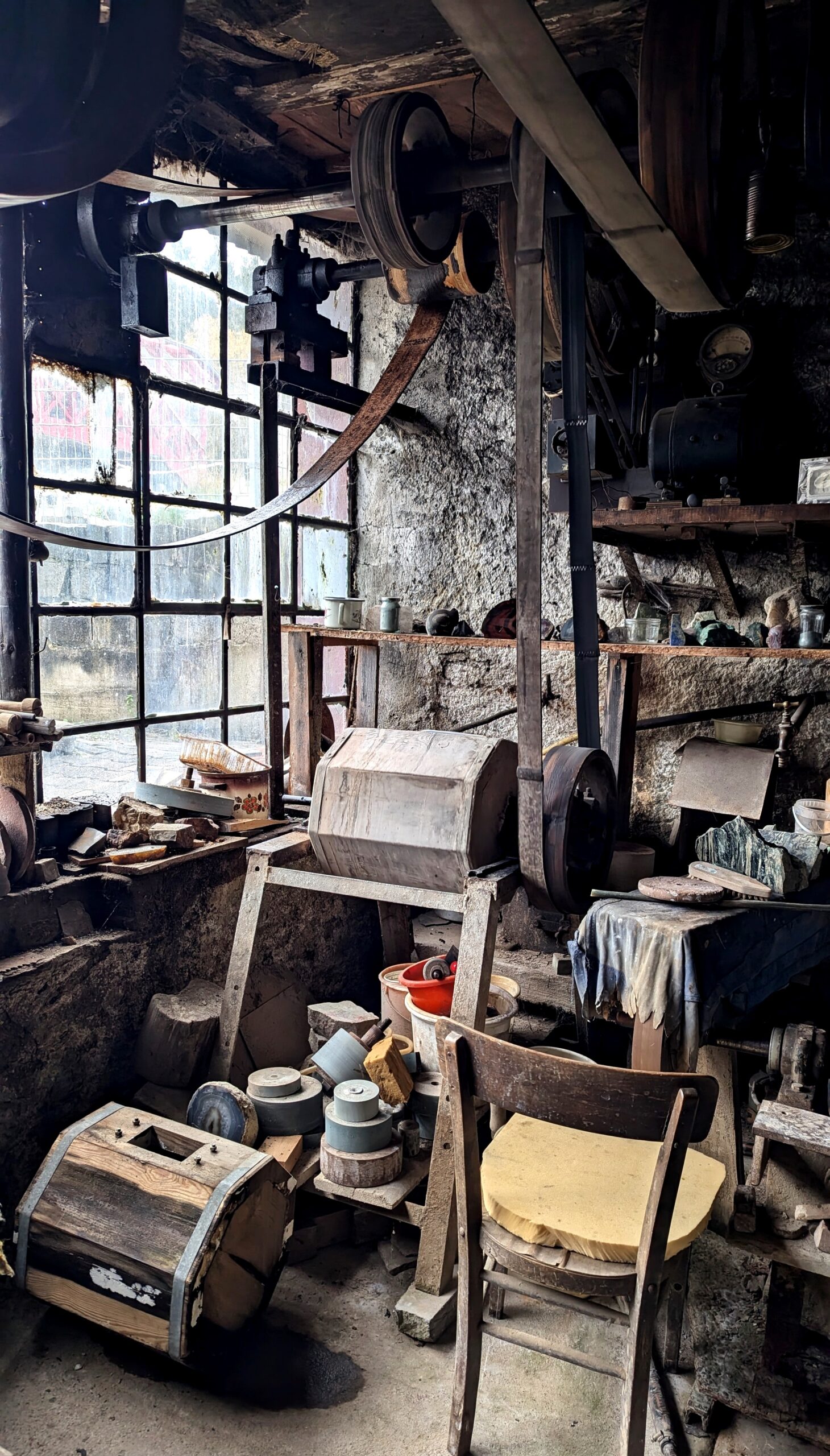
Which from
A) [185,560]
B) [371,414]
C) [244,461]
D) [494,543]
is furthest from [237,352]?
[494,543]

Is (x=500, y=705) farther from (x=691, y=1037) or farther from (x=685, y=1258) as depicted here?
(x=685, y=1258)

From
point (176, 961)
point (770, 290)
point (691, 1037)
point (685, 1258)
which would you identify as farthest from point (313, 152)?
point (685, 1258)

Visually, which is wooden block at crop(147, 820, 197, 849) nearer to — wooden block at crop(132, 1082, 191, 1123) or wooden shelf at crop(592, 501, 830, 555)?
wooden block at crop(132, 1082, 191, 1123)

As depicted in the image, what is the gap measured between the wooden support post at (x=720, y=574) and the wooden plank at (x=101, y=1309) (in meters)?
3.35

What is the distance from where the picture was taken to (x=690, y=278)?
2.34 m

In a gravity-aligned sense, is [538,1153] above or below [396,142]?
below

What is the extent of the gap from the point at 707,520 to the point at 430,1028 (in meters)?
2.12

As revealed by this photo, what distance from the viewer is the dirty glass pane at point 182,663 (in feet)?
13.0

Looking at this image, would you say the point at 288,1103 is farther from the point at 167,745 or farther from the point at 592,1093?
the point at 167,745

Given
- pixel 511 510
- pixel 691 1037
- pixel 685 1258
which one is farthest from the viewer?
pixel 511 510

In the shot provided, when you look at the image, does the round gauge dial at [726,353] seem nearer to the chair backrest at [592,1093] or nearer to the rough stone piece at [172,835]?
the rough stone piece at [172,835]

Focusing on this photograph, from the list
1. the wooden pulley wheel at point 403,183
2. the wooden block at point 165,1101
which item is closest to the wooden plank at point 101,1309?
the wooden block at point 165,1101

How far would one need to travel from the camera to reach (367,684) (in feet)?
16.3

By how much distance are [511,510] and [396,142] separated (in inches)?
92.6
